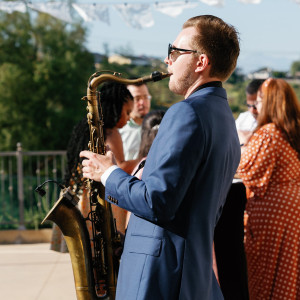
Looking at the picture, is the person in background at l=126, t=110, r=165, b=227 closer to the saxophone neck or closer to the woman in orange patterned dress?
the woman in orange patterned dress

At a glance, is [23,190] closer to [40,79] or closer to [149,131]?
[149,131]

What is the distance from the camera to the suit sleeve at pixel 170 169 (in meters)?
1.56

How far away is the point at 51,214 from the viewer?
2.37 metres

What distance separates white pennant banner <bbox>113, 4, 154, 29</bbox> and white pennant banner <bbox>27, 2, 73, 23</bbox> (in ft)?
2.18

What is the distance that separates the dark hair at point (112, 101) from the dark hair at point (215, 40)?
150 centimetres

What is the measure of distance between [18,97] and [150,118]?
36703mm

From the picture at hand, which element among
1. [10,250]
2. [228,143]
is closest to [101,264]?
[228,143]

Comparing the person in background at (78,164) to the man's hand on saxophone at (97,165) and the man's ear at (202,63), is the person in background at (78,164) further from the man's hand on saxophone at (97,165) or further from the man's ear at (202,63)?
the man's ear at (202,63)

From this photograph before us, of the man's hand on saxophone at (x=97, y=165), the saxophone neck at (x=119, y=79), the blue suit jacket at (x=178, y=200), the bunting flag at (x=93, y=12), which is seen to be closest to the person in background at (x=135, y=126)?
the saxophone neck at (x=119, y=79)

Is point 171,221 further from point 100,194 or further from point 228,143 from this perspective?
point 100,194

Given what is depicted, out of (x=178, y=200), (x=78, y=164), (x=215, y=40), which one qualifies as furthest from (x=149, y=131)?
(x=178, y=200)

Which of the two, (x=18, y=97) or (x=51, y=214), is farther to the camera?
(x=18, y=97)

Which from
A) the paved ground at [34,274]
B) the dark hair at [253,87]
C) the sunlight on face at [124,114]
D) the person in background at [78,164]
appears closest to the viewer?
the person in background at [78,164]

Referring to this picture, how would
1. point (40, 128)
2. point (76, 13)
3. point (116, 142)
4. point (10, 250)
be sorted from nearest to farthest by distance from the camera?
point (116, 142) < point (10, 250) < point (76, 13) < point (40, 128)
